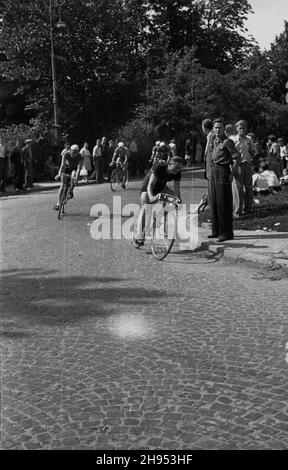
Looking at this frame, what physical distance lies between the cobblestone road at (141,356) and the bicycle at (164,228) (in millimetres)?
408

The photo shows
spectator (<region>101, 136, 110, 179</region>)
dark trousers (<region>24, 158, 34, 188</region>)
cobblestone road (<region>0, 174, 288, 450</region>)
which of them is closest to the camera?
cobblestone road (<region>0, 174, 288, 450</region>)

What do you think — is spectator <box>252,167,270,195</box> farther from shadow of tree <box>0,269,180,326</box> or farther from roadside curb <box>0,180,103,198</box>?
roadside curb <box>0,180,103,198</box>

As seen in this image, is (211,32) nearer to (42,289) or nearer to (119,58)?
(119,58)

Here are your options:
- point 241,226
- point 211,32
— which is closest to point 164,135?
point 211,32

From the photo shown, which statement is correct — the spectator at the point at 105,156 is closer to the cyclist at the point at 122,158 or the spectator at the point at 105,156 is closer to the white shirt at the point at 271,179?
the cyclist at the point at 122,158

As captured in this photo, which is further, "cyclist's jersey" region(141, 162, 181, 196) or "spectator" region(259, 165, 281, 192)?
"spectator" region(259, 165, 281, 192)

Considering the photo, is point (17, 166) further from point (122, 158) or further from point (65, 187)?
point (65, 187)

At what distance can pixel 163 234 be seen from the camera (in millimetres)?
9125

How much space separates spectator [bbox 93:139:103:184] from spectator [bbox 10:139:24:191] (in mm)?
3306

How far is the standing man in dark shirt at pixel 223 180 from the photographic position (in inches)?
377

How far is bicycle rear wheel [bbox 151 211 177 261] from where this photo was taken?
8.85m

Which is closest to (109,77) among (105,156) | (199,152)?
(199,152)

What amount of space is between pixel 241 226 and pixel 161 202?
7.39 ft

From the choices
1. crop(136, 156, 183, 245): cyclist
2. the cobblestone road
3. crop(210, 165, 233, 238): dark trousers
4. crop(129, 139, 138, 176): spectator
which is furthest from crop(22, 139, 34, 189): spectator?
the cobblestone road
